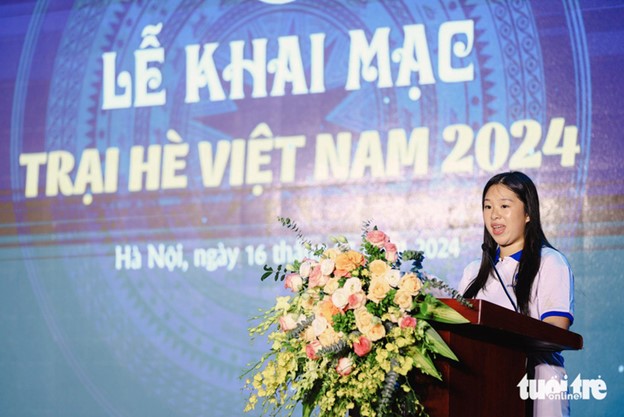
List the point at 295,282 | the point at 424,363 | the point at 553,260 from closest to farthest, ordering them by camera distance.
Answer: the point at 424,363, the point at 295,282, the point at 553,260

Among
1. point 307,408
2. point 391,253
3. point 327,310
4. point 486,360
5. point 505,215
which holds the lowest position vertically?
point 307,408

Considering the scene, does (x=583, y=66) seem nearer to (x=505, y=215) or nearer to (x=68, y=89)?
(x=505, y=215)

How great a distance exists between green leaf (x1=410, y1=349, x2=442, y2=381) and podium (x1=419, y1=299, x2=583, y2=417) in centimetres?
8

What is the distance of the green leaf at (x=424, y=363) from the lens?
1.71 metres

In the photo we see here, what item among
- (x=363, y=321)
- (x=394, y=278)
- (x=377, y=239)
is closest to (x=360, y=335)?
(x=363, y=321)

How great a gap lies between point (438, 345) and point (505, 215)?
831mm

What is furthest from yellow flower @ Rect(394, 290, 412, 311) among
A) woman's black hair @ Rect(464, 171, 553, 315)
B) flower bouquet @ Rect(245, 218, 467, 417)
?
woman's black hair @ Rect(464, 171, 553, 315)

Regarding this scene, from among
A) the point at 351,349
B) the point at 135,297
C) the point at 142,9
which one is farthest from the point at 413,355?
the point at 142,9

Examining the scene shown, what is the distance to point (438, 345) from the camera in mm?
1730

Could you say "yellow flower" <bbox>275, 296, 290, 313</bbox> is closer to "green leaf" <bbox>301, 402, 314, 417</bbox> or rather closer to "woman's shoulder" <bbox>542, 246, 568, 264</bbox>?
"green leaf" <bbox>301, 402, 314, 417</bbox>

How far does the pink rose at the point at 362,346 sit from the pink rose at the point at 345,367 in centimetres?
3

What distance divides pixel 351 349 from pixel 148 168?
2.89 meters

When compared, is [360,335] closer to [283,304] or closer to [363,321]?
[363,321]

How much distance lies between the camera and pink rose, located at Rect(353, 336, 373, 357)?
1.73 meters
